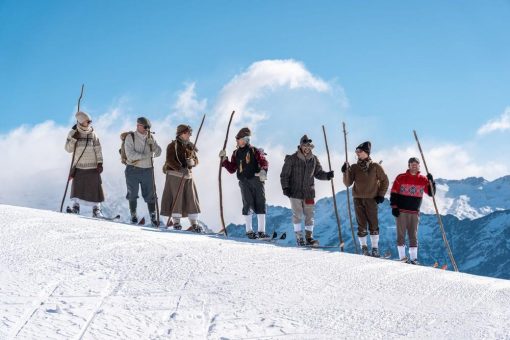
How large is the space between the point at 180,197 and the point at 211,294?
19.7 feet

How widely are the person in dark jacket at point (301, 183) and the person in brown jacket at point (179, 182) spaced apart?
1.76 meters

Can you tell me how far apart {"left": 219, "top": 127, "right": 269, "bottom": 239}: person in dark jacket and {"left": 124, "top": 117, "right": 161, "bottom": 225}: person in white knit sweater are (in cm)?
167

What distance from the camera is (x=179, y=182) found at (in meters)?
11.4

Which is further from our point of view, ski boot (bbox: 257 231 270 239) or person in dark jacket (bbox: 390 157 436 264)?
person in dark jacket (bbox: 390 157 436 264)

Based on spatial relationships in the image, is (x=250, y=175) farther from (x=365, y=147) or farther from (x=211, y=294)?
(x=211, y=294)

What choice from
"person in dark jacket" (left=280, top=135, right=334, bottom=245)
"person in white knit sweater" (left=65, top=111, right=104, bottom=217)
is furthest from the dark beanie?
"person in white knit sweater" (left=65, top=111, right=104, bottom=217)

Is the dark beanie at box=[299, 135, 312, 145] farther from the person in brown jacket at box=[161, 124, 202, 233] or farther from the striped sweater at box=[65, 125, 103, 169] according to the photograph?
the striped sweater at box=[65, 125, 103, 169]

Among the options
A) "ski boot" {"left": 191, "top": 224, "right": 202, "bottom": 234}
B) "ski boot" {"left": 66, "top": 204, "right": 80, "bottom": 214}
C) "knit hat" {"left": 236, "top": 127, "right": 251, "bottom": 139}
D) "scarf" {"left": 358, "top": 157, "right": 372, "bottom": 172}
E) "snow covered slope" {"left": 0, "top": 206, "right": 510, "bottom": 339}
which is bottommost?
"snow covered slope" {"left": 0, "top": 206, "right": 510, "bottom": 339}

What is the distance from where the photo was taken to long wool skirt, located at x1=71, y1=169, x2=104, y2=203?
11.3 meters

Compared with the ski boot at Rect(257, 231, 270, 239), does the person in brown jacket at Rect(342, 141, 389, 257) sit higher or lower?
higher

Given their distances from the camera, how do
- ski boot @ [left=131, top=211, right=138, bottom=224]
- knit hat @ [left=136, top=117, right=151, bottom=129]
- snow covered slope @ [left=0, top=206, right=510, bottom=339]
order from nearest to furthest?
snow covered slope @ [left=0, top=206, right=510, bottom=339] → knit hat @ [left=136, top=117, right=151, bottom=129] → ski boot @ [left=131, top=211, right=138, bottom=224]

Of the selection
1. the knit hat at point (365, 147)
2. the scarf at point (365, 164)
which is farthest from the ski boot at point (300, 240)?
the knit hat at point (365, 147)

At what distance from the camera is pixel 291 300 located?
18.2ft

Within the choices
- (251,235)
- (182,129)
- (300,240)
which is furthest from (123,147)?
(300,240)
